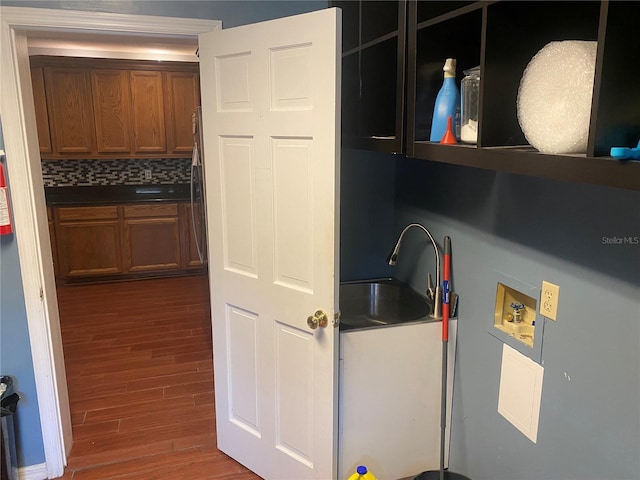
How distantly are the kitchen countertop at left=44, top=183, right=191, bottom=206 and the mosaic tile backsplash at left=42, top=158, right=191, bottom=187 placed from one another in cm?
7

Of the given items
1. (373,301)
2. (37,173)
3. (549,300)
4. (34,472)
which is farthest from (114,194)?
(549,300)

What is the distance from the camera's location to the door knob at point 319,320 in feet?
6.27

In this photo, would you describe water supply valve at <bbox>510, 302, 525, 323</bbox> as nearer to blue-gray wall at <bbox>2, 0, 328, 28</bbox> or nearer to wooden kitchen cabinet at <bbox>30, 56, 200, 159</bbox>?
blue-gray wall at <bbox>2, 0, 328, 28</bbox>

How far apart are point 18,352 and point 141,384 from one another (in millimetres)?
1141

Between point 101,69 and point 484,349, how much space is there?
4535mm

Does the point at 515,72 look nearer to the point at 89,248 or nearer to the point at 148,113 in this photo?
the point at 148,113

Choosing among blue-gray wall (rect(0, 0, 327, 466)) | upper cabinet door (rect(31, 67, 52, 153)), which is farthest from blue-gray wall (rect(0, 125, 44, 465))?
upper cabinet door (rect(31, 67, 52, 153))

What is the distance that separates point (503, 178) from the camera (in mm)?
1784

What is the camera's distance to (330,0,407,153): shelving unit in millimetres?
2051

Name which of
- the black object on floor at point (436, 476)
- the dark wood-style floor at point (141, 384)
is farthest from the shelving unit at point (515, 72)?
the dark wood-style floor at point (141, 384)

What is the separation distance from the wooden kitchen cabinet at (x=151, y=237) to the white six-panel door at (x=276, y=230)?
308cm

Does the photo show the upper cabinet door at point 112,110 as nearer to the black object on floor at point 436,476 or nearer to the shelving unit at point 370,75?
the shelving unit at point 370,75

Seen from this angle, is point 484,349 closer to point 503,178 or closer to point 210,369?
point 503,178

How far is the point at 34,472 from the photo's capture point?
7.71ft
